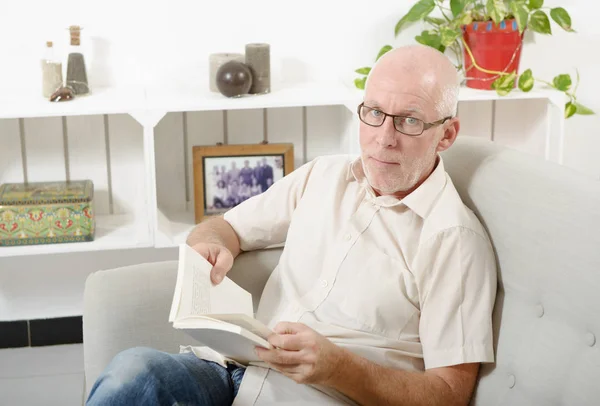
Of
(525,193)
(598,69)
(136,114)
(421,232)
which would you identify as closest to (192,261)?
(421,232)

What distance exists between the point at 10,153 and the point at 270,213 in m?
1.24

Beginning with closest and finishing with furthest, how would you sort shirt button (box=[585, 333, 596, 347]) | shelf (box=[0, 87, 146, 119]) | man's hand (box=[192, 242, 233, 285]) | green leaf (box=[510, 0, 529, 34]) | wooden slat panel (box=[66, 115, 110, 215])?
shirt button (box=[585, 333, 596, 347]) → man's hand (box=[192, 242, 233, 285]) → shelf (box=[0, 87, 146, 119]) → green leaf (box=[510, 0, 529, 34]) → wooden slat panel (box=[66, 115, 110, 215])

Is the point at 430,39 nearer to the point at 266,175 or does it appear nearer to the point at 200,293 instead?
the point at 266,175

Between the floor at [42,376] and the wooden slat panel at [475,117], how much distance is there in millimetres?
1527

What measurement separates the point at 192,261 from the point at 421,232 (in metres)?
0.45

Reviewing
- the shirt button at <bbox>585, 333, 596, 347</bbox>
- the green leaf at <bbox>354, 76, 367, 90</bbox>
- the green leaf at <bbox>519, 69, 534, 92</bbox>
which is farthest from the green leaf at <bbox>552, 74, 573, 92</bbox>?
the shirt button at <bbox>585, 333, 596, 347</bbox>

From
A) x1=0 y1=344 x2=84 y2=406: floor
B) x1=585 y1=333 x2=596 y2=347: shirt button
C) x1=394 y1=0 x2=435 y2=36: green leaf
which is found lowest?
x1=0 y1=344 x2=84 y2=406: floor

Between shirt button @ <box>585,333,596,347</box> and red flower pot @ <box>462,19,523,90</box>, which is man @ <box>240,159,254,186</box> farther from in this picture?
shirt button @ <box>585,333,596,347</box>

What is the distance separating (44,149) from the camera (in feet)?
9.55

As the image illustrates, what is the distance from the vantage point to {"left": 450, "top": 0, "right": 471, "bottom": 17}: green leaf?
2775mm

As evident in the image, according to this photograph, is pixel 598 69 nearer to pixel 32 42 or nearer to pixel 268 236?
pixel 268 236

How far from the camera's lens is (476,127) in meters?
3.11

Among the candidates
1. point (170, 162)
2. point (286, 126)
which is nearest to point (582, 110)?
point (286, 126)

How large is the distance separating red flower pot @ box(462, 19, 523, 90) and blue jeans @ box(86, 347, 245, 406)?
1484mm
